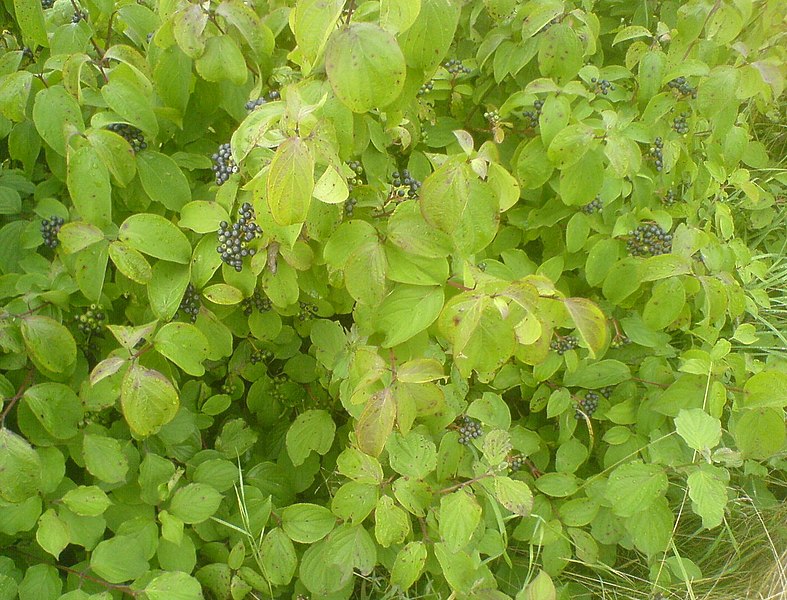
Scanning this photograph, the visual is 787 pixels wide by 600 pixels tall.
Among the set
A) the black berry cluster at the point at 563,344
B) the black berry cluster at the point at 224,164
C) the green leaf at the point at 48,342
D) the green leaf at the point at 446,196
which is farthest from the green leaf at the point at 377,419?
the black berry cluster at the point at 563,344

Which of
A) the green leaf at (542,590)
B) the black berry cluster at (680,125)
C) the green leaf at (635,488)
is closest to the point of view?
the green leaf at (542,590)

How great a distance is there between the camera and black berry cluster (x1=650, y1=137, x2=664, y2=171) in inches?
64.7

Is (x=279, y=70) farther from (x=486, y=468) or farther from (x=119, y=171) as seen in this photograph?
(x=486, y=468)

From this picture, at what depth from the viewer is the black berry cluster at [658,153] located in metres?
1.64

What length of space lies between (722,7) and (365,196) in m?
1.13

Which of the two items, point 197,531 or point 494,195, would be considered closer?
point 494,195

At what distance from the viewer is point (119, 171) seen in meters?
1.14

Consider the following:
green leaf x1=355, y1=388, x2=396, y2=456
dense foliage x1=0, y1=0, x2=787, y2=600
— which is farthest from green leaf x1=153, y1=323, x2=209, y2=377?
green leaf x1=355, y1=388, x2=396, y2=456

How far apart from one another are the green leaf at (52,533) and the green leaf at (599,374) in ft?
4.13

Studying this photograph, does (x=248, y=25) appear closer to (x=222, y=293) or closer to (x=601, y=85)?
(x=222, y=293)

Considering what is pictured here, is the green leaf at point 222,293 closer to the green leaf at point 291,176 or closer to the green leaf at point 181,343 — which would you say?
the green leaf at point 181,343

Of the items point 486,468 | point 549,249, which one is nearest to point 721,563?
point 486,468

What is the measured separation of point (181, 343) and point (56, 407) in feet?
1.12

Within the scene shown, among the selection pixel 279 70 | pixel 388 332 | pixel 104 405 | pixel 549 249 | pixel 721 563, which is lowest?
pixel 721 563
